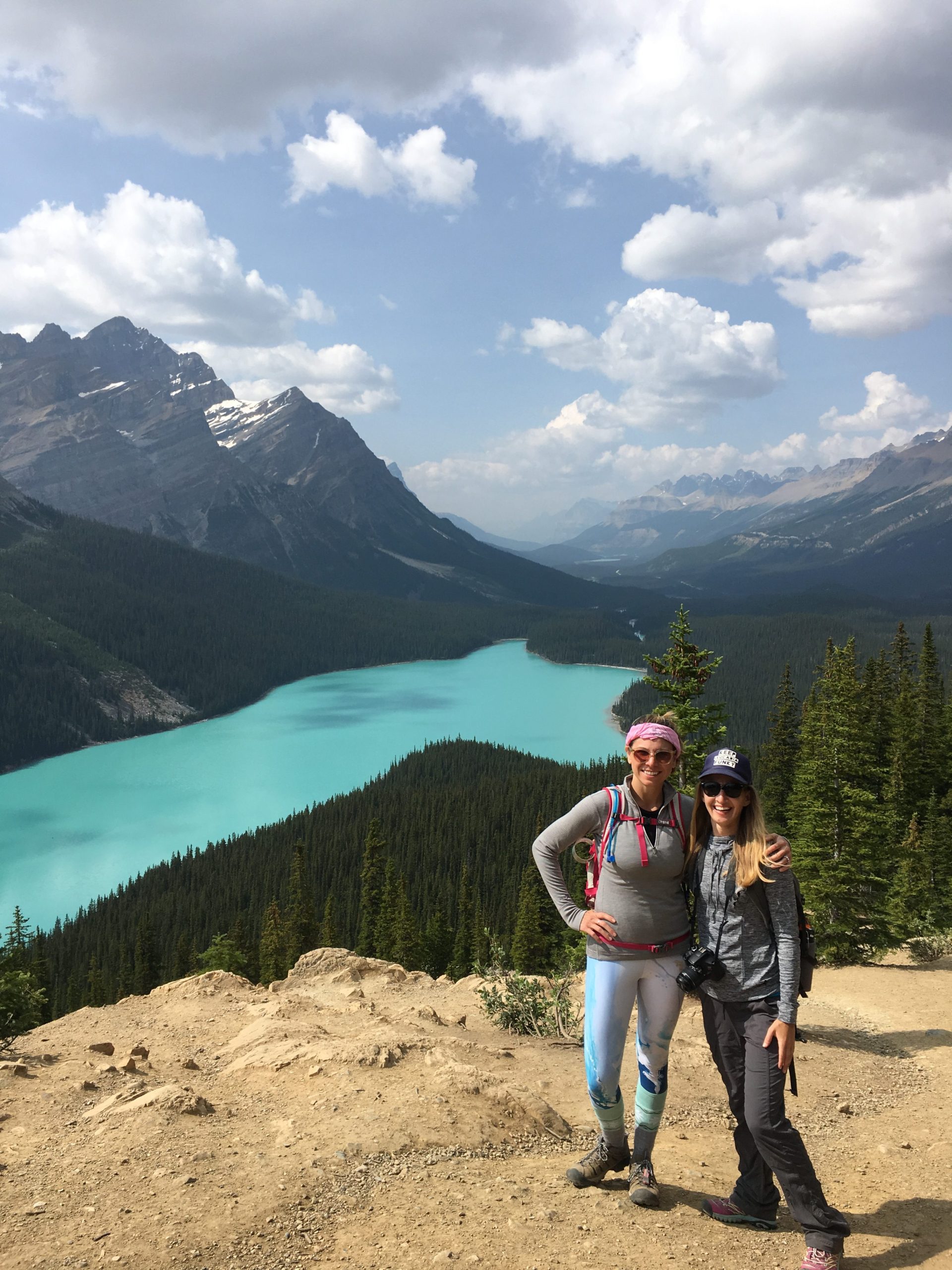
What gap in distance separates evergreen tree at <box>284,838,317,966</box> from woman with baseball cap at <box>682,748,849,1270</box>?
36.4 meters

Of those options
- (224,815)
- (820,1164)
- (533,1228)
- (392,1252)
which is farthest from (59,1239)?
(224,815)

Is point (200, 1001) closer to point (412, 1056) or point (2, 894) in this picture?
point (412, 1056)

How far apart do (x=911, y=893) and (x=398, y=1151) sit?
814 inches

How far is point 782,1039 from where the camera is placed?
549cm

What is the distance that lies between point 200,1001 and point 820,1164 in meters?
10.8

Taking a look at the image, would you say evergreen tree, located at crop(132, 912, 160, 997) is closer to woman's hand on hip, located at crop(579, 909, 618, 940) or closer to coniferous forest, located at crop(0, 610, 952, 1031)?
coniferous forest, located at crop(0, 610, 952, 1031)

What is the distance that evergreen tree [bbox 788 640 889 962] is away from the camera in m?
18.2

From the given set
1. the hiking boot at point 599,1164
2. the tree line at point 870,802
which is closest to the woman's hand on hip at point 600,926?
the hiking boot at point 599,1164

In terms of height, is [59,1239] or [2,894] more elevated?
[59,1239]

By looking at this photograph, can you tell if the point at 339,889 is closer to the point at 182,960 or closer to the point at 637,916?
the point at 182,960

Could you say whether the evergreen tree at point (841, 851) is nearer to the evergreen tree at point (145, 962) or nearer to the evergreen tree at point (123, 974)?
the evergreen tree at point (123, 974)

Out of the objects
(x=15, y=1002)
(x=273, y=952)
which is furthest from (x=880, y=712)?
(x=15, y=1002)

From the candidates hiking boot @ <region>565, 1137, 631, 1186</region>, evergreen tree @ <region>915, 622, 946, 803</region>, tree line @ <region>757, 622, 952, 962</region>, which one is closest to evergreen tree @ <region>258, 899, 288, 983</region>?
tree line @ <region>757, 622, 952, 962</region>

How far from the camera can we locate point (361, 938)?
1785 inches
